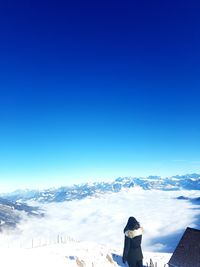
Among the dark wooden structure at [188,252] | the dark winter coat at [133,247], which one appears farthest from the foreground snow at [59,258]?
the dark winter coat at [133,247]

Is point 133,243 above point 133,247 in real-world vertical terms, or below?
above

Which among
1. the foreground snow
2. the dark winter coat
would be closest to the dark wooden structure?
the foreground snow

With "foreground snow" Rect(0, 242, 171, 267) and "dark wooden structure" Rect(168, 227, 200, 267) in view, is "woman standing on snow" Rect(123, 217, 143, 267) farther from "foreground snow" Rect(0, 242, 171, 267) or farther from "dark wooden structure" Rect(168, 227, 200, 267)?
"foreground snow" Rect(0, 242, 171, 267)

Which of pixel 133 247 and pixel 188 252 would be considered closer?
pixel 133 247

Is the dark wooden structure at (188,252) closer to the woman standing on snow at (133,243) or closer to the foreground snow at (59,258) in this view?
the foreground snow at (59,258)

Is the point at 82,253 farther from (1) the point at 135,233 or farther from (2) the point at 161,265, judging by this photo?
(1) the point at 135,233

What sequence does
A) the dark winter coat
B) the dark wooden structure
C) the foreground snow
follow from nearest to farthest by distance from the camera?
the dark winter coat, the dark wooden structure, the foreground snow

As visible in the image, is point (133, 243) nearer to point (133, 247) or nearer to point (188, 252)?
point (133, 247)

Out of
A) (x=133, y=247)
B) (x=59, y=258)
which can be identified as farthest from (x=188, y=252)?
(x=133, y=247)
